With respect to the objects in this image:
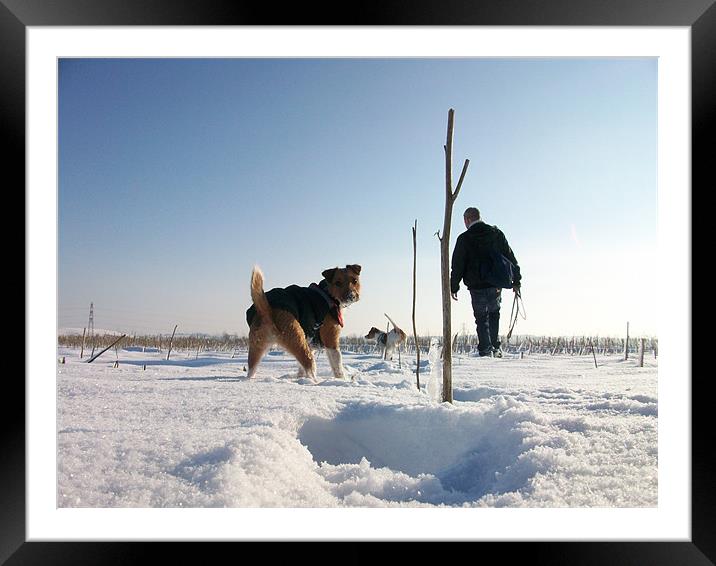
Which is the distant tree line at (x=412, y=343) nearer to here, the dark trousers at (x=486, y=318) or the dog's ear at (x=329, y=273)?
the dark trousers at (x=486, y=318)

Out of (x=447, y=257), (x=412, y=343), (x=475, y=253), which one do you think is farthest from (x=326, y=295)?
(x=475, y=253)

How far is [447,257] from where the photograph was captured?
1844 millimetres

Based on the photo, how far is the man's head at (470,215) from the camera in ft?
5.98

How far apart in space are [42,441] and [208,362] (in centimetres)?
81

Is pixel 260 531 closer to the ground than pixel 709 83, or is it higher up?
closer to the ground

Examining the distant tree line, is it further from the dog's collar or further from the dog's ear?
the dog's ear

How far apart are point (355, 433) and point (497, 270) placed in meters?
0.92

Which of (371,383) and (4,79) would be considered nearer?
(4,79)

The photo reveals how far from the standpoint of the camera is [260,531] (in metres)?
1.26

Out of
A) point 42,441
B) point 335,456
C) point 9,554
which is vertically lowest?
point 9,554

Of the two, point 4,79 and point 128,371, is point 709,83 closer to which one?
point 4,79

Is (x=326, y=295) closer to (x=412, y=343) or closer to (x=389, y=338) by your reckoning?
(x=389, y=338)
